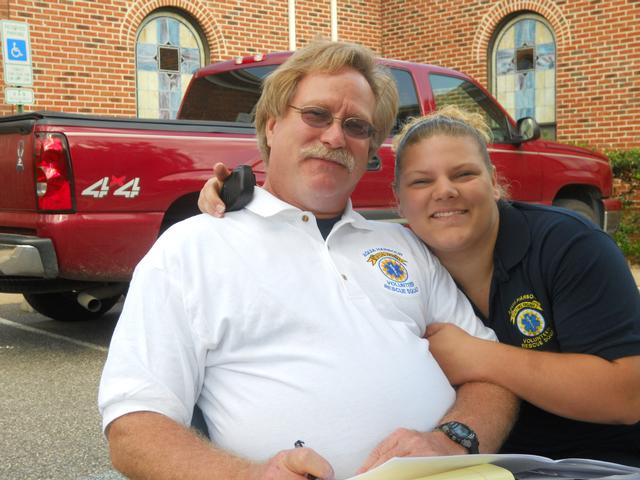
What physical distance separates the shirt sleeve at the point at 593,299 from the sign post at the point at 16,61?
23.9 feet

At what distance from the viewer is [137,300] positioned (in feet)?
6.16

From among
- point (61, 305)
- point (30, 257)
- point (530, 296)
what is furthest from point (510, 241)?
point (61, 305)

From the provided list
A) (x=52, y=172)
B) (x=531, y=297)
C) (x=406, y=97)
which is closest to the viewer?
(x=531, y=297)

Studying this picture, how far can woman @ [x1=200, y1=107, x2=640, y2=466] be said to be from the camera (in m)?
2.01

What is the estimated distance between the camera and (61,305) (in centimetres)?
692

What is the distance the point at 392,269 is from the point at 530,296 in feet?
1.23

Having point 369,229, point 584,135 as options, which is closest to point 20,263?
point 369,229

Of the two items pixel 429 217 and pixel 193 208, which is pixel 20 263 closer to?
pixel 193 208

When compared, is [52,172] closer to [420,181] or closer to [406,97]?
[406,97]

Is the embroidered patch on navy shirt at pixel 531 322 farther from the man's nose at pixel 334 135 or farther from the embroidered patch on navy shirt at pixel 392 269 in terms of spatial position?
the man's nose at pixel 334 135

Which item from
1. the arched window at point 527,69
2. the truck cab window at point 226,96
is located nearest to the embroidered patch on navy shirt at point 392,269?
the truck cab window at point 226,96

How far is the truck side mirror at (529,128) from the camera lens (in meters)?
6.78

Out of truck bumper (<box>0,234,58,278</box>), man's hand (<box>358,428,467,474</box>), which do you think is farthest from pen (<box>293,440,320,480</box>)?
truck bumper (<box>0,234,58,278</box>)

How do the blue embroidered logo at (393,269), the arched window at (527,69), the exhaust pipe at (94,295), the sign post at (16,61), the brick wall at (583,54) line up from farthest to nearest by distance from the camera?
the arched window at (527,69) < the brick wall at (583,54) < the sign post at (16,61) < the exhaust pipe at (94,295) < the blue embroidered logo at (393,269)
